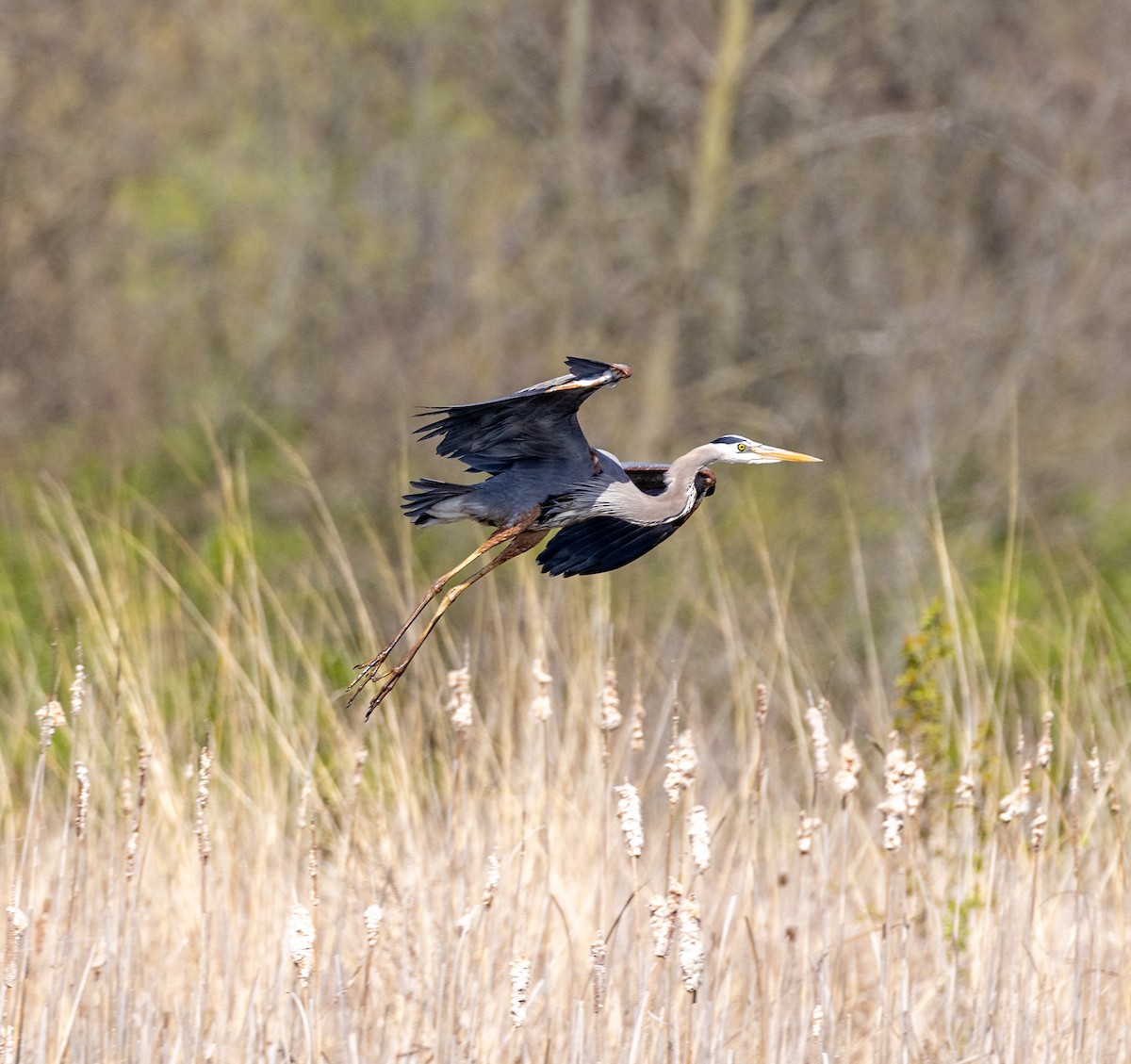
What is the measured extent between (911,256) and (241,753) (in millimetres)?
7663

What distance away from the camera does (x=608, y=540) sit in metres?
2.07

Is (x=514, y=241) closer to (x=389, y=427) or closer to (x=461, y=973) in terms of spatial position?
(x=389, y=427)

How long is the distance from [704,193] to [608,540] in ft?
26.2

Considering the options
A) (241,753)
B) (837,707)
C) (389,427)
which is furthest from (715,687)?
(241,753)

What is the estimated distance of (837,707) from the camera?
24.0ft

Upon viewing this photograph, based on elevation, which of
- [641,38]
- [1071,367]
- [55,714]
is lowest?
[55,714]

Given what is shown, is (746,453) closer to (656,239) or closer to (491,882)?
(491,882)

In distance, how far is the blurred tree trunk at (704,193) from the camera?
31.9 ft

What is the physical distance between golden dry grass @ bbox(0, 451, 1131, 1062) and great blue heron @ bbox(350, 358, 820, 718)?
0.47 metres

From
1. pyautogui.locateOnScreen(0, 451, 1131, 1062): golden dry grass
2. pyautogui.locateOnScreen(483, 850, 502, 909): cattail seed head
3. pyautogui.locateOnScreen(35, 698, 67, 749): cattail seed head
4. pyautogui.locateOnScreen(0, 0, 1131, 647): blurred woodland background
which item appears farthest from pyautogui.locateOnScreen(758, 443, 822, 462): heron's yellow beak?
pyautogui.locateOnScreen(0, 0, 1131, 647): blurred woodland background

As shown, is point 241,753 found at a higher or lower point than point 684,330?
lower

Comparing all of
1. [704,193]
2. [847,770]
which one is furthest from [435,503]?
[704,193]

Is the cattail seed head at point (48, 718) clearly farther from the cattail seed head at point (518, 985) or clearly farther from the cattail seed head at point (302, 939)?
the cattail seed head at point (518, 985)

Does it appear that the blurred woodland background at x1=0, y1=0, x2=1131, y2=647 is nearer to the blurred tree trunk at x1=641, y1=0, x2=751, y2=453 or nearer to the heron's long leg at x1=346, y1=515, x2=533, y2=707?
the blurred tree trunk at x1=641, y1=0, x2=751, y2=453
